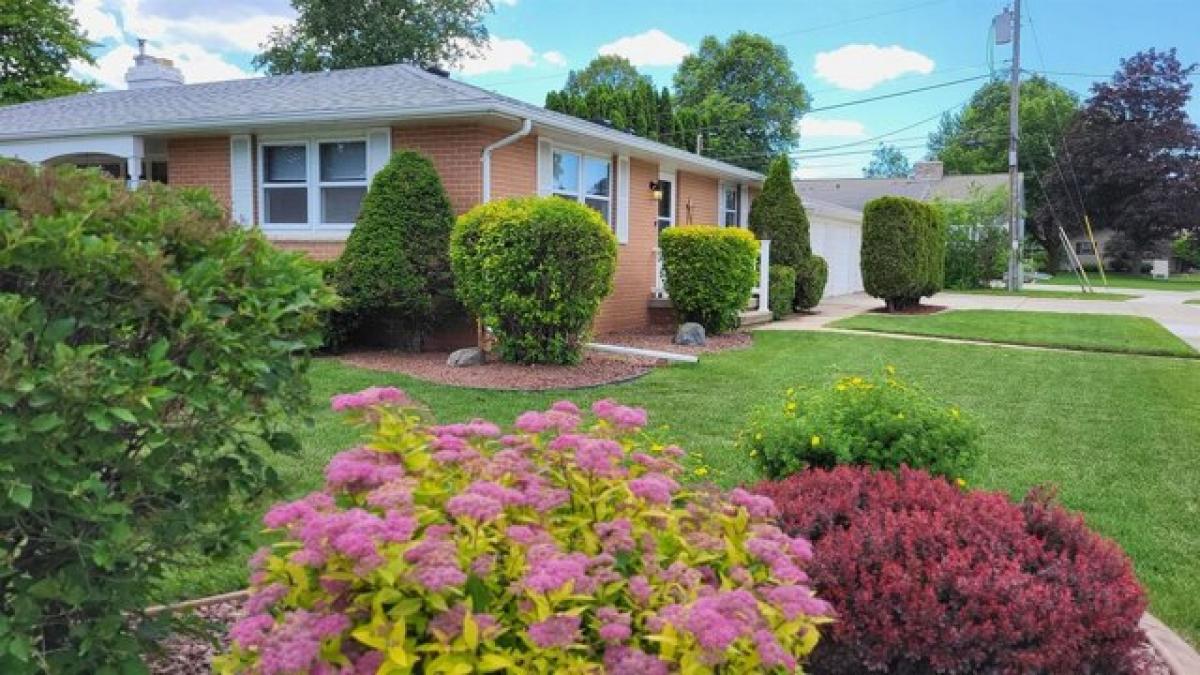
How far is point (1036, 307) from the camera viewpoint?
22.3 metres

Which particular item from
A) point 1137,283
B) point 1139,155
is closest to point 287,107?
point 1137,283

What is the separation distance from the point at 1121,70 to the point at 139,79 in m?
51.8

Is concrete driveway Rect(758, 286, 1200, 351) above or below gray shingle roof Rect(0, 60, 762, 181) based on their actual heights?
below

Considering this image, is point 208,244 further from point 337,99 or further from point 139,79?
point 139,79

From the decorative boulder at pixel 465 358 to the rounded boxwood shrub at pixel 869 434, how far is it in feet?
18.2

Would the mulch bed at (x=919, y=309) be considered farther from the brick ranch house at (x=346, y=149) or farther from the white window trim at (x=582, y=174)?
the white window trim at (x=582, y=174)

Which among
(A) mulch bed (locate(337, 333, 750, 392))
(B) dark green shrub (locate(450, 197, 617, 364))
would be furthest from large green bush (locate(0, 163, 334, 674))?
(B) dark green shrub (locate(450, 197, 617, 364))

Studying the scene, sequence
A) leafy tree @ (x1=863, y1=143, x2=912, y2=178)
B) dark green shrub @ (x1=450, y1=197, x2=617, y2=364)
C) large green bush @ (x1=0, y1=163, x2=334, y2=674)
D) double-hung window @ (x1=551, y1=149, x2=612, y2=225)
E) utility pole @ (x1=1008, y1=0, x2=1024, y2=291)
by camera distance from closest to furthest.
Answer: large green bush @ (x1=0, y1=163, x2=334, y2=674) → dark green shrub @ (x1=450, y1=197, x2=617, y2=364) → double-hung window @ (x1=551, y1=149, x2=612, y2=225) → utility pole @ (x1=1008, y1=0, x2=1024, y2=291) → leafy tree @ (x1=863, y1=143, x2=912, y2=178)

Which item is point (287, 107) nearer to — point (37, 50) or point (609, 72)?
point (37, 50)

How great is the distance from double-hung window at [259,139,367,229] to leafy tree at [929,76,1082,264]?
161 feet

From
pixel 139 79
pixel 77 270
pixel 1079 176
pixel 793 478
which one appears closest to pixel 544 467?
pixel 77 270

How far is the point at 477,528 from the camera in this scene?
1.89 meters

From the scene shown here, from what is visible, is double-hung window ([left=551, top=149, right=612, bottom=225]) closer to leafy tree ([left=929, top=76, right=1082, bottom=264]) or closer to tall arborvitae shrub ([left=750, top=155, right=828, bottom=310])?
tall arborvitae shrub ([left=750, top=155, right=828, bottom=310])

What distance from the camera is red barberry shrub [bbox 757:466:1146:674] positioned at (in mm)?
2688
